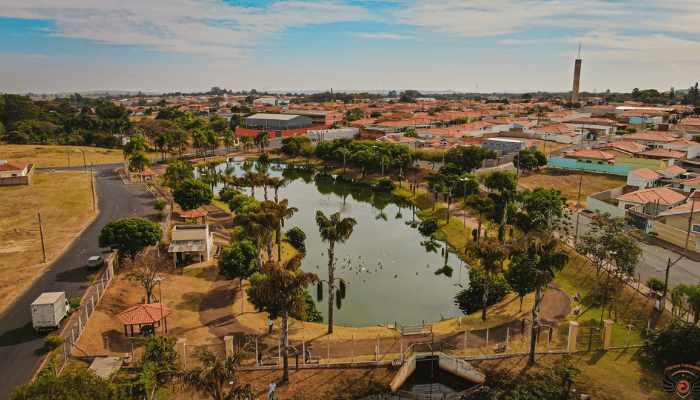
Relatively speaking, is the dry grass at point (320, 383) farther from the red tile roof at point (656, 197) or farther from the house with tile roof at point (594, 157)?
the house with tile roof at point (594, 157)

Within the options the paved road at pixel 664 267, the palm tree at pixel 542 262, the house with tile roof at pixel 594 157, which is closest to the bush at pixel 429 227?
the paved road at pixel 664 267

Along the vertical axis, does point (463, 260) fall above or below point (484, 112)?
below

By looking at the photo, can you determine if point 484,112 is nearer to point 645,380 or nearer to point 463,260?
point 463,260

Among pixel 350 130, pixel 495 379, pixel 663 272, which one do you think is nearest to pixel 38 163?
pixel 350 130

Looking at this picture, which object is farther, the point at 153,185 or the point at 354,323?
the point at 153,185

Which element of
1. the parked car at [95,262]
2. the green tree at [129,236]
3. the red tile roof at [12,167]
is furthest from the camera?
the red tile roof at [12,167]

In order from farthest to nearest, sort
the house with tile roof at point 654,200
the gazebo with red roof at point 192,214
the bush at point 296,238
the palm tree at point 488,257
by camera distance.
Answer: the house with tile roof at point 654,200, the gazebo with red roof at point 192,214, the bush at point 296,238, the palm tree at point 488,257

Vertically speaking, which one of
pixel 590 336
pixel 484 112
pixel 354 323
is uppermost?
pixel 484 112

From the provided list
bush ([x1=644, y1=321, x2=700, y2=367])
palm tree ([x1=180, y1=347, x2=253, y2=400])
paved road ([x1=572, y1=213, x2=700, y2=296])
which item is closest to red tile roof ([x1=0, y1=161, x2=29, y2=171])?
palm tree ([x1=180, y1=347, x2=253, y2=400])
